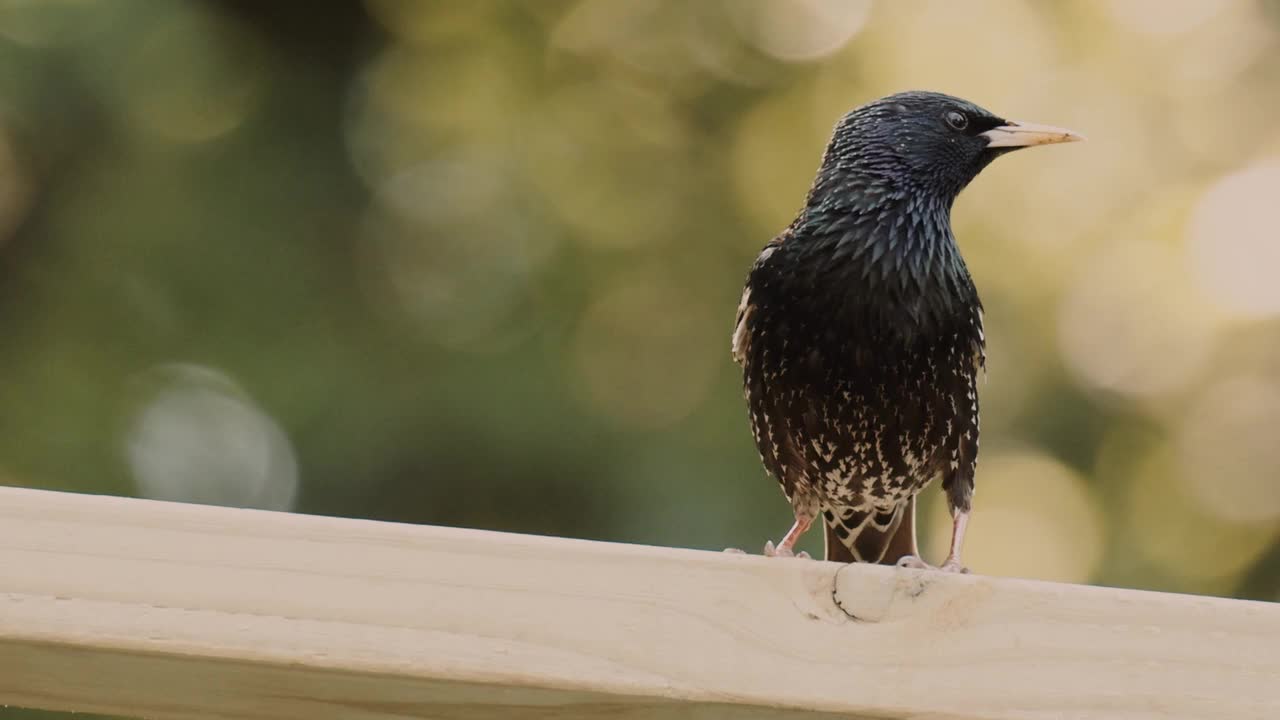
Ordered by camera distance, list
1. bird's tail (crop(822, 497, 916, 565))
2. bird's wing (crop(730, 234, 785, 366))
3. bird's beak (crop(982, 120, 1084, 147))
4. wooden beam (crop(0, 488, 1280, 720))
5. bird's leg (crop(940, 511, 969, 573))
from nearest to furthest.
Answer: wooden beam (crop(0, 488, 1280, 720)) → bird's leg (crop(940, 511, 969, 573)) → bird's wing (crop(730, 234, 785, 366)) → bird's beak (crop(982, 120, 1084, 147)) → bird's tail (crop(822, 497, 916, 565))

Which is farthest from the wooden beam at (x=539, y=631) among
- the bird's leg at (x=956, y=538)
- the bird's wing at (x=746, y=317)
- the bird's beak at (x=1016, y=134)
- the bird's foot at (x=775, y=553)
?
the bird's beak at (x=1016, y=134)

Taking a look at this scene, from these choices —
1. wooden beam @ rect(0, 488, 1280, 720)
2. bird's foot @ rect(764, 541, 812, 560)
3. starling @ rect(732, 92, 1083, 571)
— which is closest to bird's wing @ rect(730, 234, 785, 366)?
starling @ rect(732, 92, 1083, 571)

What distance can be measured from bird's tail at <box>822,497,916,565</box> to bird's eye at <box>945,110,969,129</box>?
76cm

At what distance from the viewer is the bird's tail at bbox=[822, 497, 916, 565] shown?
3.08 m

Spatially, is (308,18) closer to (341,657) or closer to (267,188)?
(267,188)

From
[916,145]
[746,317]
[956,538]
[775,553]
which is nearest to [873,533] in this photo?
[956,538]

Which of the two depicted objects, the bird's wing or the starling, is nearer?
the starling

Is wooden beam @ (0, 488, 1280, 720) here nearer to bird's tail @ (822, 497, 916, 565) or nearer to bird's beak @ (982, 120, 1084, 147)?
bird's beak @ (982, 120, 1084, 147)

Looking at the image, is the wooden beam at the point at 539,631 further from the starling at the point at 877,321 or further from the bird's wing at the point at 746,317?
the bird's wing at the point at 746,317

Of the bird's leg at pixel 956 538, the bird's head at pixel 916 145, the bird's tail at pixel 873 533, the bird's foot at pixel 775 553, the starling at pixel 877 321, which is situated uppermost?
the bird's head at pixel 916 145

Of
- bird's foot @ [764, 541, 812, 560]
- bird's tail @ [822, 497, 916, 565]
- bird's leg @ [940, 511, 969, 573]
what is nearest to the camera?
bird's foot @ [764, 541, 812, 560]

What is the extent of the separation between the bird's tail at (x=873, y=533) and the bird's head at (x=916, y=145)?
68cm

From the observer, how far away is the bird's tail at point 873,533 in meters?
3.08

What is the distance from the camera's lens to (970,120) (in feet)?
9.39
